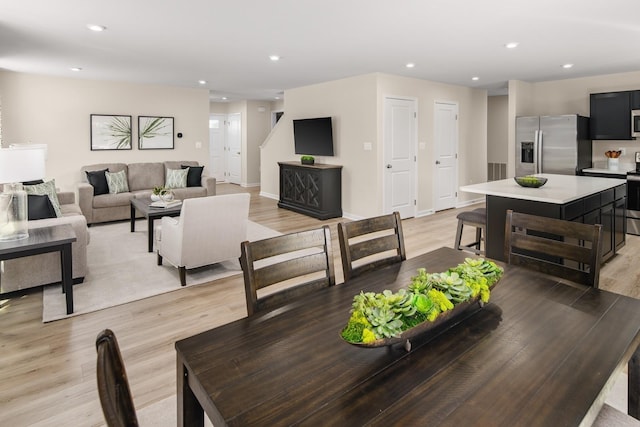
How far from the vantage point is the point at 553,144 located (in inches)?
249

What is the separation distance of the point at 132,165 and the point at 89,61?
2103 mm

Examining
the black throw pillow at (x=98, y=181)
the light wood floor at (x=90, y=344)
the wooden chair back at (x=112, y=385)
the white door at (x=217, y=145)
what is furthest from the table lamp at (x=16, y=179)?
the white door at (x=217, y=145)

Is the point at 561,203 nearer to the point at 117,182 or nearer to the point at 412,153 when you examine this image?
the point at 412,153

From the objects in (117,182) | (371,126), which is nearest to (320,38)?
(371,126)

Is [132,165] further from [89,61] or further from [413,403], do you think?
[413,403]

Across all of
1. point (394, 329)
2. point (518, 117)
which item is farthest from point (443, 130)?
point (394, 329)

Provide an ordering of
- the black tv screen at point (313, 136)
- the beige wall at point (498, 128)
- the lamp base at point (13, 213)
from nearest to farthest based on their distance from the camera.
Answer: the lamp base at point (13, 213), the black tv screen at point (313, 136), the beige wall at point (498, 128)

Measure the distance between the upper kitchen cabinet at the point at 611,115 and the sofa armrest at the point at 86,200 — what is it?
7898mm

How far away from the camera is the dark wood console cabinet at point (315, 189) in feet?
22.3

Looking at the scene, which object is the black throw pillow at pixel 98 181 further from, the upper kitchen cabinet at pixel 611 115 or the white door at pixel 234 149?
the upper kitchen cabinet at pixel 611 115

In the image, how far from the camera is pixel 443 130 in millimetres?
7324

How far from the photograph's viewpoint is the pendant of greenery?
1098 mm

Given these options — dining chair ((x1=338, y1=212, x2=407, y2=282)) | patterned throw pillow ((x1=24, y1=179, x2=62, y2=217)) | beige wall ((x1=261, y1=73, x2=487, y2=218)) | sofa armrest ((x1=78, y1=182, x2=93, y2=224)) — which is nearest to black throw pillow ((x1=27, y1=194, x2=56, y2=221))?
patterned throw pillow ((x1=24, y1=179, x2=62, y2=217))

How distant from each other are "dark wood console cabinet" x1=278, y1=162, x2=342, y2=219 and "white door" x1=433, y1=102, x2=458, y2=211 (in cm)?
186
